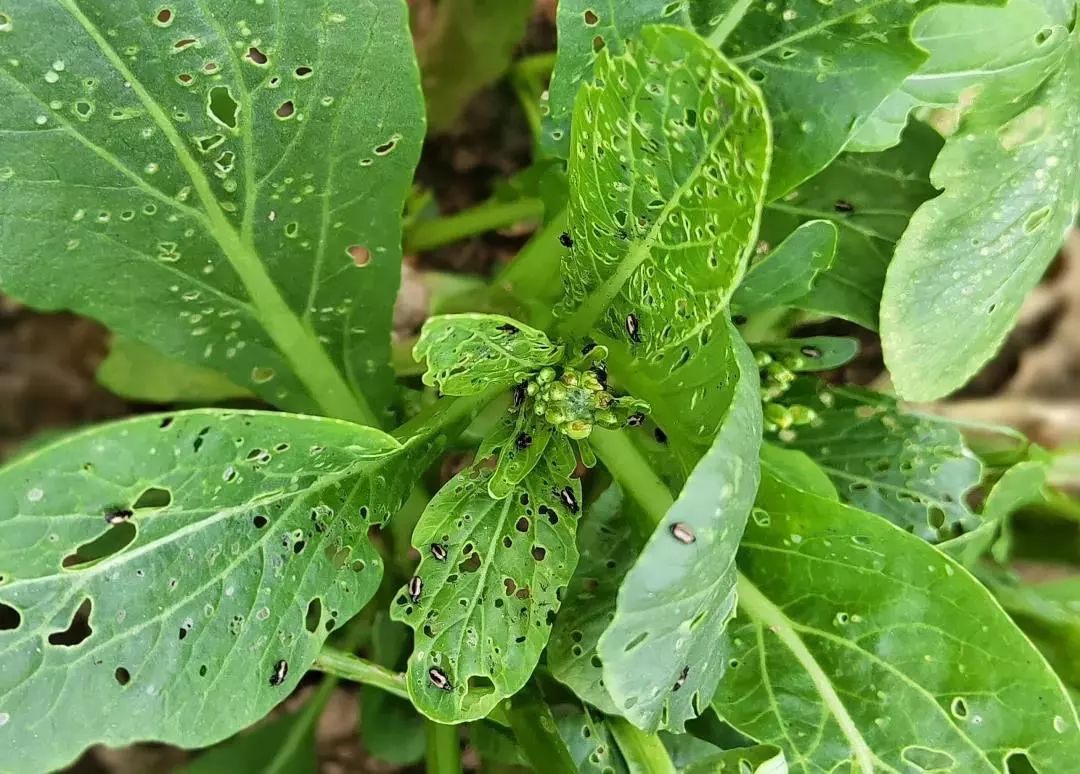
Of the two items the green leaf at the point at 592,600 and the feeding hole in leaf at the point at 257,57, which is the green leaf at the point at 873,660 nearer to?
the green leaf at the point at 592,600

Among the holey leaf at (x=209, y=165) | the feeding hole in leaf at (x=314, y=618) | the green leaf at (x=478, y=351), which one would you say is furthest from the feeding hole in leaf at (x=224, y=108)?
the feeding hole in leaf at (x=314, y=618)

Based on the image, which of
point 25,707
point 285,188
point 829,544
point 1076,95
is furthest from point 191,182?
point 1076,95

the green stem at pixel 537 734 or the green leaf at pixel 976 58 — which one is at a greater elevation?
the green leaf at pixel 976 58

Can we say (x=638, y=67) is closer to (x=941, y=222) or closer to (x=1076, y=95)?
(x=941, y=222)

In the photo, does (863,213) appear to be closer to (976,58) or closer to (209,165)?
(976,58)

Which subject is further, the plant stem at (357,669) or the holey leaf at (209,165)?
the plant stem at (357,669)

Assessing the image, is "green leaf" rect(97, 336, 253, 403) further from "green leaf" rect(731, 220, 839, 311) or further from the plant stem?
"green leaf" rect(731, 220, 839, 311)
